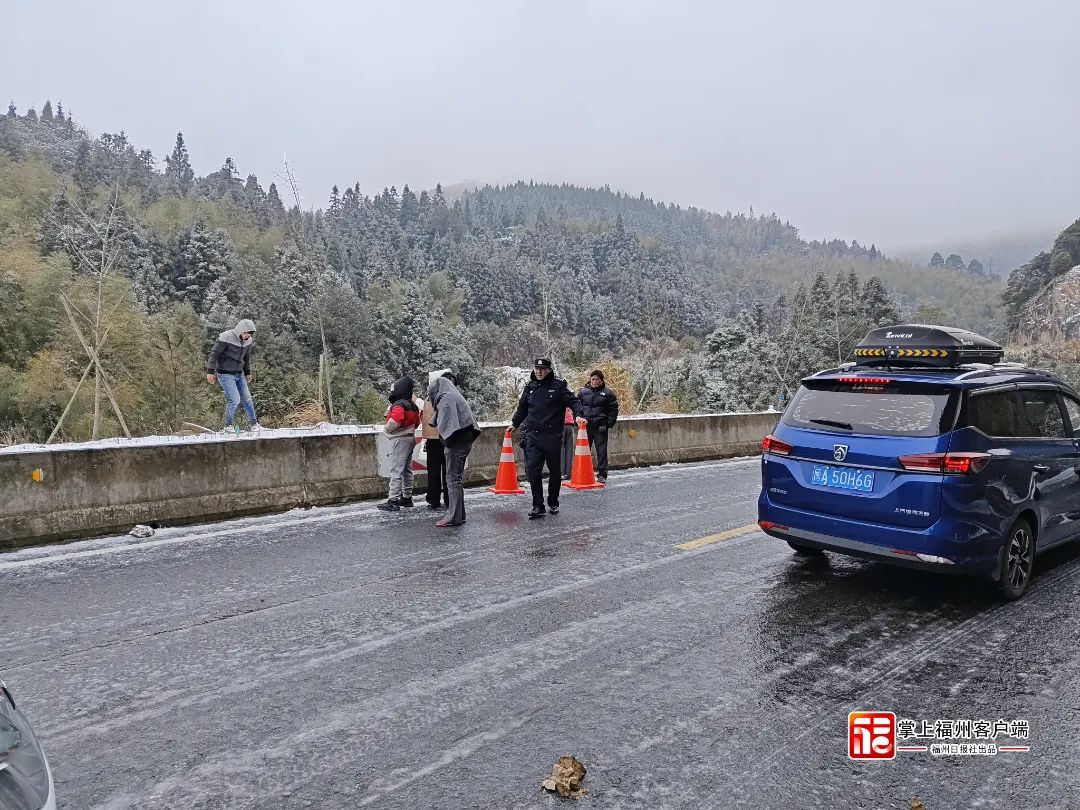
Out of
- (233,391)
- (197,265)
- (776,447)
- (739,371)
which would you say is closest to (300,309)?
(197,265)

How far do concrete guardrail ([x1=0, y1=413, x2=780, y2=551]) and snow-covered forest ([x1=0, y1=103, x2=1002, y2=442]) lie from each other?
6.16 meters

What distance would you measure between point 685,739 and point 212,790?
192 centimetres

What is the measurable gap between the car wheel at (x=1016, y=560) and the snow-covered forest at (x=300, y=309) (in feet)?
39.9

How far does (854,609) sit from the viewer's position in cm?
530

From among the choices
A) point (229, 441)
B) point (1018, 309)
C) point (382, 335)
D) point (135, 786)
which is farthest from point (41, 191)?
point (1018, 309)

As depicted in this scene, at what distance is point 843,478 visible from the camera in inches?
222

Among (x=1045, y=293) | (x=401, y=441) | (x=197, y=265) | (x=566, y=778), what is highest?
(x=197, y=265)

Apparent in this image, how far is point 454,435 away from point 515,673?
458 centimetres

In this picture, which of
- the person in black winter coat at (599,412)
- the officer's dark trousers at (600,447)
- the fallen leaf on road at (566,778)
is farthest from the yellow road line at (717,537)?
the person in black winter coat at (599,412)

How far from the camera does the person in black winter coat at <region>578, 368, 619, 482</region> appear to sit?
1253 centimetres

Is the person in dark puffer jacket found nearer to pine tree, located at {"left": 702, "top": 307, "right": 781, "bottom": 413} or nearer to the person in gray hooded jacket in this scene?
the person in gray hooded jacket

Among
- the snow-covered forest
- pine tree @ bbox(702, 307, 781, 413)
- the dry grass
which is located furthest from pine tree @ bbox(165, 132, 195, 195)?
the dry grass

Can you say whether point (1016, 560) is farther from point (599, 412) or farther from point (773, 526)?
point (599, 412)

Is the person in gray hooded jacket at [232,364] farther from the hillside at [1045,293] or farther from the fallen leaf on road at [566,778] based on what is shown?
the hillside at [1045,293]
